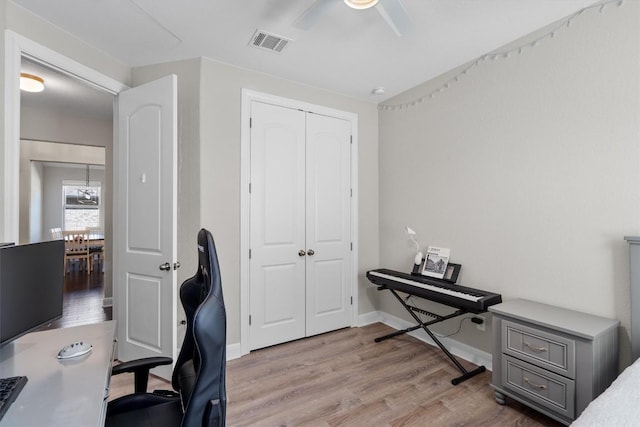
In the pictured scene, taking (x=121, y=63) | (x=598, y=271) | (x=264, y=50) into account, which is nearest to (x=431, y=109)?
Answer: (x=264, y=50)

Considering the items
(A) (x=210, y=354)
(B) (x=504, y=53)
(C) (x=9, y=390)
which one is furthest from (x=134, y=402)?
(B) (x=504, y=53)

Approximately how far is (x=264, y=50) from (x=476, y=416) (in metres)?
3.07

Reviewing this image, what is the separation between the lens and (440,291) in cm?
247

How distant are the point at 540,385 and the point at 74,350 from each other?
8.16 ft

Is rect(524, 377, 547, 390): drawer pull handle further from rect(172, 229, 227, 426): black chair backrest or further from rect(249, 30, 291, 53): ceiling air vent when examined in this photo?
rect(249, 30, 291, 53): ceiling air vent

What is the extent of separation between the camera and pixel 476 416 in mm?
1972

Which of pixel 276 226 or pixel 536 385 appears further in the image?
pixel 276 226

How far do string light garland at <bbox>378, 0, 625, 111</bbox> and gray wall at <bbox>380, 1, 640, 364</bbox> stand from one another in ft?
0.09

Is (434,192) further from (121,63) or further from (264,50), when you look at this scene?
(121,63)

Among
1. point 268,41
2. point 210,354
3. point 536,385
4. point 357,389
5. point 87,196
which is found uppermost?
point 268,41

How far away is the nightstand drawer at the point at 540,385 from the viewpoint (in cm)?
175

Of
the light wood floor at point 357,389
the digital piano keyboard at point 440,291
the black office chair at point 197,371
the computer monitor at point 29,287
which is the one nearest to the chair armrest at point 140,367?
the black office chair at point 197,371

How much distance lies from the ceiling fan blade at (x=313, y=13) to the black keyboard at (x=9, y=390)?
202 cm

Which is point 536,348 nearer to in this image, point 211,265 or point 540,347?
point 540,347
